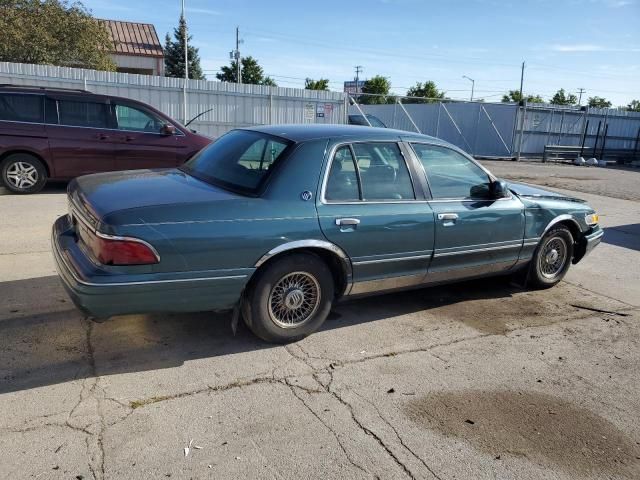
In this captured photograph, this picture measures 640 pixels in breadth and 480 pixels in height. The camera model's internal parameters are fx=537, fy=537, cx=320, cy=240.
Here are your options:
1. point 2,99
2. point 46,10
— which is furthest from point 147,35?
point 2,99

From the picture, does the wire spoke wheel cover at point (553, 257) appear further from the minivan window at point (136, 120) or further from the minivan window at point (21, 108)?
the minivan window at point (21, 108)

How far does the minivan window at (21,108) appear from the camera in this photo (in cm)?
Result: 884

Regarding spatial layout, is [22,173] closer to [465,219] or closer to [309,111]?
[465,219]

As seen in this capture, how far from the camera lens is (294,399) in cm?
335

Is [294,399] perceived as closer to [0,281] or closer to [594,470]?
[594,470]

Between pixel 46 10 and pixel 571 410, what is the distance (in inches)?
1034

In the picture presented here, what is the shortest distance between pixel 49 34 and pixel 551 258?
24044mm

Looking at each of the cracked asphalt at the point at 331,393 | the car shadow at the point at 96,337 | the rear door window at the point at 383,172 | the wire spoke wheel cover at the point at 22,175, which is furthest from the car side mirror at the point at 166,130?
the rear door window at the point at 383,172

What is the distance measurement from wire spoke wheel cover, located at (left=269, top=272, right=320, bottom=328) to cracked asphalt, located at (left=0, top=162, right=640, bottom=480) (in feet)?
0.74

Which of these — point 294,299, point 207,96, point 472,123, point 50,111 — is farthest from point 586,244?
point 472,123

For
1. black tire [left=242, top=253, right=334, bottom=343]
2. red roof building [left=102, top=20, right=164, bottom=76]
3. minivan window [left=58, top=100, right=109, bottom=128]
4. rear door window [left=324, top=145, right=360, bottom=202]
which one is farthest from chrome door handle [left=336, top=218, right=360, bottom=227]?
red roof building [left=102, top=20, right=164, bottom=76]

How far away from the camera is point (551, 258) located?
18.7 ft

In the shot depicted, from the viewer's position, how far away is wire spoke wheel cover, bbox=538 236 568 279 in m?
5.59

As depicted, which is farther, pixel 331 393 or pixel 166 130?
pixel 166 130
